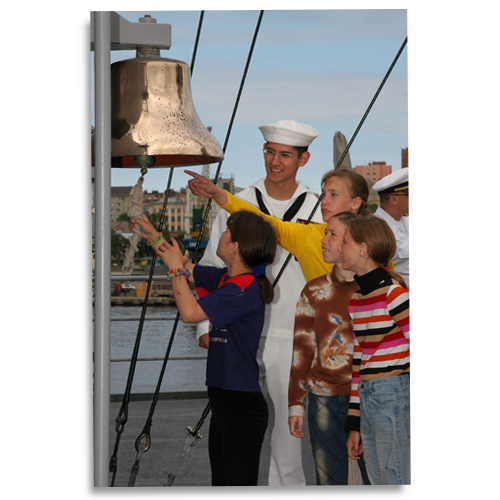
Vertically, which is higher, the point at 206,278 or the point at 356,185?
the point at 356,185

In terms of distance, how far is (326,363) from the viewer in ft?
8.84

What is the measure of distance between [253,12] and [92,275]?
123 centimetres

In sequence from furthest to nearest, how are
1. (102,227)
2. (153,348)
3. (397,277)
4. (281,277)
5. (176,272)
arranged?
(153,348)
(281,277)
(397,277)
(176,272)
(102,227)

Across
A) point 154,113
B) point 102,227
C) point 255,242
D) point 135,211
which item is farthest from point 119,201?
point 255,242

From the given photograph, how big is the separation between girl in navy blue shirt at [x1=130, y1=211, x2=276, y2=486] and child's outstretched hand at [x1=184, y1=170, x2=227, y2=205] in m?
0.10

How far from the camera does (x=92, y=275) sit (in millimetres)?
2627

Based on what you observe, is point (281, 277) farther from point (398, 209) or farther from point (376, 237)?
point (398, 209)

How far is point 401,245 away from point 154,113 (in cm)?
113

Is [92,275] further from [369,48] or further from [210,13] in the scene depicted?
[369,48]

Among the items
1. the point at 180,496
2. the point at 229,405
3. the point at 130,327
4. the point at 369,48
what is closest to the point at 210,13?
the point at 369,48

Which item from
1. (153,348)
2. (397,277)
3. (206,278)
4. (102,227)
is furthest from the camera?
(153,348)

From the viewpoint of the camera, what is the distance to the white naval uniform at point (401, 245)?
9.13ft

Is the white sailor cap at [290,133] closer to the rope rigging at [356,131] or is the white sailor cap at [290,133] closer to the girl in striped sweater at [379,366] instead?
the rope rigging at [356,131]

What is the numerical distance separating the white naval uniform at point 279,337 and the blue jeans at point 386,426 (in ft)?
1.27
